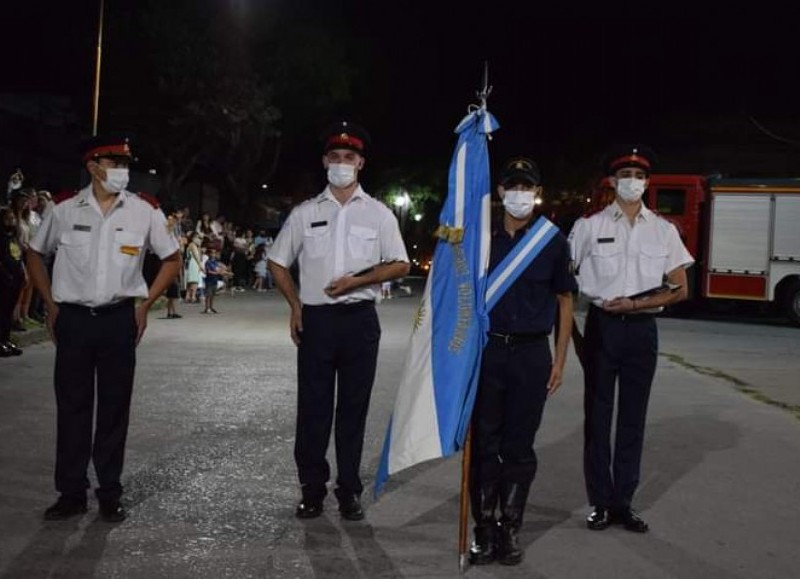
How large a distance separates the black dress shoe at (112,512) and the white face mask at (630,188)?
11.0 feet

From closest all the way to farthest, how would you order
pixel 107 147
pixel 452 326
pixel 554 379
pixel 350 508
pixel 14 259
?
pixel 452 326 → pixel 554 379 → pixel 107 147 → pixel 350 508 → pixel 14 259

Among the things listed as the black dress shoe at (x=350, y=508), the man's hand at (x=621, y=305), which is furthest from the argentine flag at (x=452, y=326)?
the man's hand at (x=621, y=305)

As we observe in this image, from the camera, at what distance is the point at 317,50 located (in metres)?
41.7

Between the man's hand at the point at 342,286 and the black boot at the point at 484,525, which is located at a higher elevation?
the man's hand at the point at 342,286

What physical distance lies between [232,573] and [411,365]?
53.5 inches

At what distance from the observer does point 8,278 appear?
12.5m

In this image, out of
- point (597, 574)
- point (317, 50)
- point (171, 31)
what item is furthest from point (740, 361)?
point (317, 50)

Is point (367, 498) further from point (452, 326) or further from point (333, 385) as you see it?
point (452, 326)

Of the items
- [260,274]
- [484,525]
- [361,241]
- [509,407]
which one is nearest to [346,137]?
[361,241]

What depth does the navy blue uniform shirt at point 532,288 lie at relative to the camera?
17.0ft

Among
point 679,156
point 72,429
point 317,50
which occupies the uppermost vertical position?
point 317,50

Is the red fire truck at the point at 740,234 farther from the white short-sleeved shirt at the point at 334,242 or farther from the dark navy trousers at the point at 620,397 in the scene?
the white short-sleeved shirt at the point at 334,242

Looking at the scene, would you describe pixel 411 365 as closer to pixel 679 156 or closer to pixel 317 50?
pixel 317 50

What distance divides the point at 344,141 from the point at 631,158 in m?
1.66
